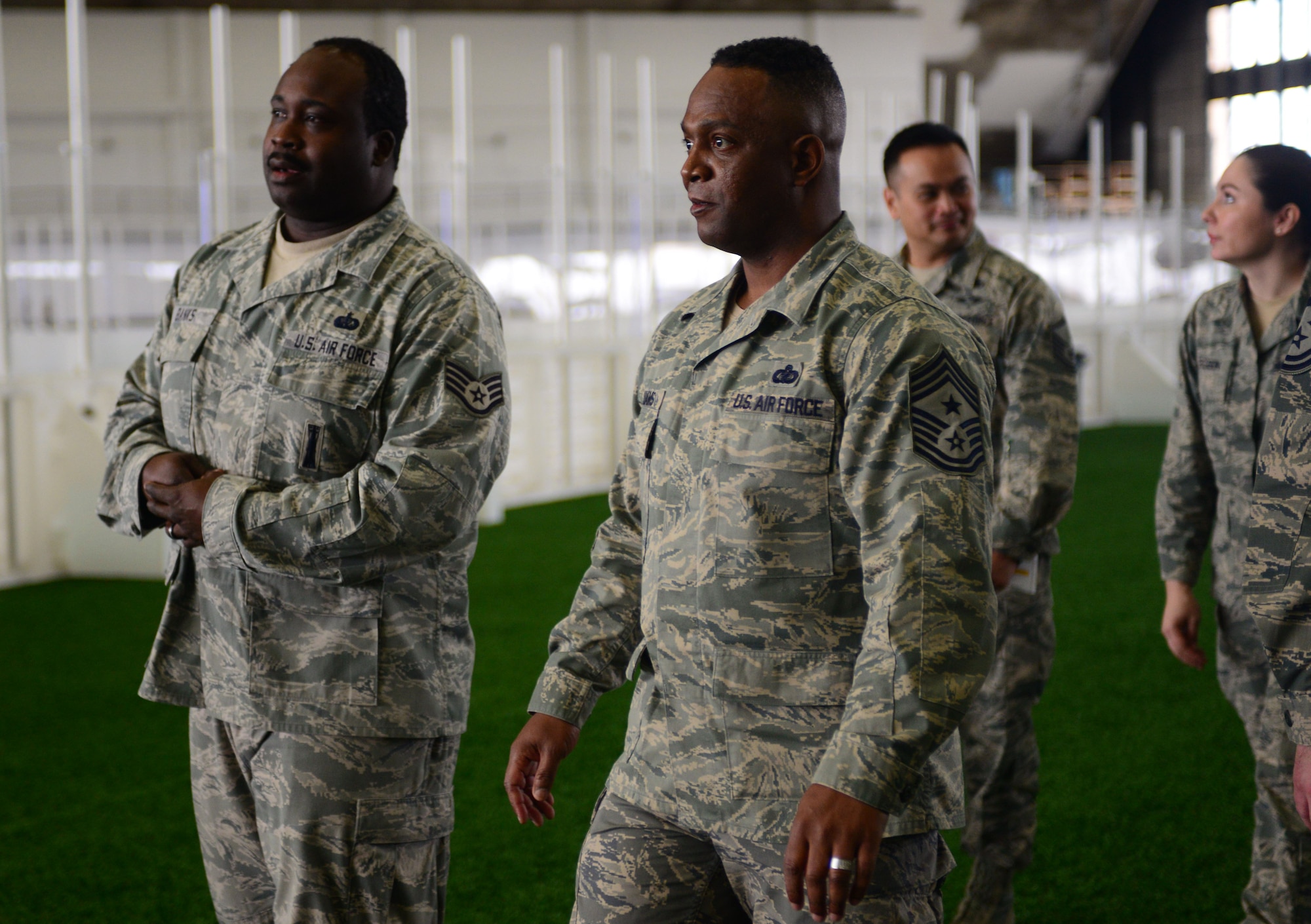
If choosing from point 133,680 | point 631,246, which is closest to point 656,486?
point 133,680

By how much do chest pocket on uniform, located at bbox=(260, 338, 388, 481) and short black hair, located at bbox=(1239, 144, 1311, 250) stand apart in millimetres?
1950

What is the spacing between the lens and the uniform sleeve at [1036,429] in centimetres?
279

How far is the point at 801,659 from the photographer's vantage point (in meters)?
1.49

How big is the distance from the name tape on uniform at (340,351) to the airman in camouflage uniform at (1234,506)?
5.67 ft

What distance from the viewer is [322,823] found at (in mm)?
1941

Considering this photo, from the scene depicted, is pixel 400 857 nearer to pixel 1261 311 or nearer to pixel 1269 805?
pixel 1269 805

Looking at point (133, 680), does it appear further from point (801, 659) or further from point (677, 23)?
point (677, 23)

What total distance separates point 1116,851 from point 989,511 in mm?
2415

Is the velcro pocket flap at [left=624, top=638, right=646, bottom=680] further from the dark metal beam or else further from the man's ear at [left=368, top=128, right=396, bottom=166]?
the dark metal beam

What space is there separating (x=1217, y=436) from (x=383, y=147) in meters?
1.92

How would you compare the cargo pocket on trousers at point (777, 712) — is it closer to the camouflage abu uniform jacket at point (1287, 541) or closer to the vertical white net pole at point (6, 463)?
the camouflage abu uniform jacket at point (1287, 541)

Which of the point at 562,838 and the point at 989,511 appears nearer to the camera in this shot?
the point at 989,511

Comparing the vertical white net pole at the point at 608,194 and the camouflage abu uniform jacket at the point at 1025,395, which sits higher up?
the vertical white net pole at the point at 608,194

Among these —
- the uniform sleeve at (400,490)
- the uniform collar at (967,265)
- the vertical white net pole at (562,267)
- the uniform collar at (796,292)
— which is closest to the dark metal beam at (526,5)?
the vertical white net pole at (562,267)
